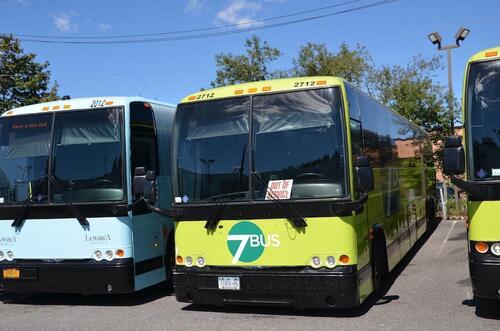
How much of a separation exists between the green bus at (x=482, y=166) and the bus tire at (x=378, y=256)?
1744 mm

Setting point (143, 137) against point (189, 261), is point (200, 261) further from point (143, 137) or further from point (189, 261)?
point (143, 137)

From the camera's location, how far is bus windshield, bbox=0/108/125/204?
7.82 meters

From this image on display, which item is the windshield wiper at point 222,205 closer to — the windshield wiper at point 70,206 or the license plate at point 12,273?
the windshield wiper at point 70,206

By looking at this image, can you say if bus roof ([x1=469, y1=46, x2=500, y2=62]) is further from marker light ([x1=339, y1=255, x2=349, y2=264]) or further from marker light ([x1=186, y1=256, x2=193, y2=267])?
marker light ([x1=186, y1=256, x2=193, y2=267])

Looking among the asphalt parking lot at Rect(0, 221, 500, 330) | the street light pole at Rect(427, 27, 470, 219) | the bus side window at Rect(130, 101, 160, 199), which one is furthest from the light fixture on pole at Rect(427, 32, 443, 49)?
the bus side window at Rect(130, 101, 160, 199)

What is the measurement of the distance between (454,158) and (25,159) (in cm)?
602

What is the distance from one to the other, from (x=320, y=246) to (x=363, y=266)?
0.77 meters

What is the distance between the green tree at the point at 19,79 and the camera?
25312 mm

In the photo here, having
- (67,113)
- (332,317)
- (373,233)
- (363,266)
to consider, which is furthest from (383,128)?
(67,113)

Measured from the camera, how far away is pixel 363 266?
6863 millimetres

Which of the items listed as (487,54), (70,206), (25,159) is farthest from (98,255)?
(487,54)

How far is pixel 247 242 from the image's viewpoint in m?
6.82

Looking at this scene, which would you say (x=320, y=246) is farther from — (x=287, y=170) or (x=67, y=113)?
(x=67, y=113)

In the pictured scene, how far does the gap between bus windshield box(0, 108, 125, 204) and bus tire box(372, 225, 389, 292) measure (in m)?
3.65
